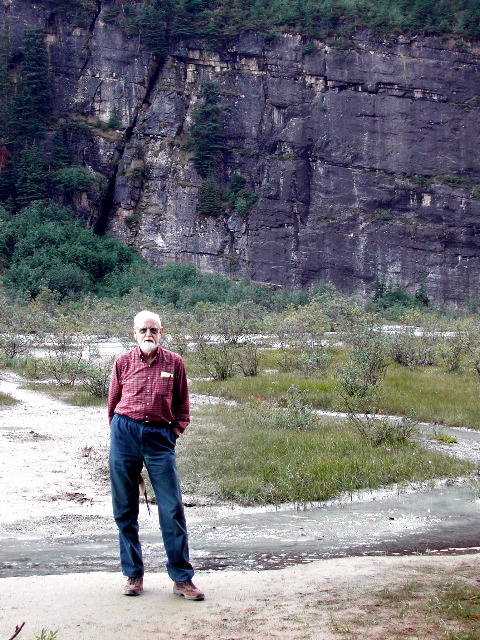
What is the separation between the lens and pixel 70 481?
9188 millimetres

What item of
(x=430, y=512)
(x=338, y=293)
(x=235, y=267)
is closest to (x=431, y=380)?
(x=430, y=512)

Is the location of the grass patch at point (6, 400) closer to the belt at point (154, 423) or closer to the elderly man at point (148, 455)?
the elderly man at point (148, 455)

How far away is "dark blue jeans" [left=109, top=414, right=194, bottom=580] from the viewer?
5258 millimetres

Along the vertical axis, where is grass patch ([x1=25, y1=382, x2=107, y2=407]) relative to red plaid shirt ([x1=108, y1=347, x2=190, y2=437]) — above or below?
below

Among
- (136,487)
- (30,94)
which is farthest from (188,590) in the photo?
(30,94)

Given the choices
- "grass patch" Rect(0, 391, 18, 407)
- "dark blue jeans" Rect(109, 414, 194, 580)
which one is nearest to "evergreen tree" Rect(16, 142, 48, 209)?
"grass patch" Rect(0, 391, 18, 407)

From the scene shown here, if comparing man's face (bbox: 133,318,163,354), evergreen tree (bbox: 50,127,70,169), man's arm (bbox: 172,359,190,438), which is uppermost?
evergreen tree (bbox: 50,127,70,169)

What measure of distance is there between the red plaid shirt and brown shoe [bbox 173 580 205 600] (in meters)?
0.95

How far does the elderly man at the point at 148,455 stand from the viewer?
207 inches

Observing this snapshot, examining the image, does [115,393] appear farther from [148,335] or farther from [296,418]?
[296,418]

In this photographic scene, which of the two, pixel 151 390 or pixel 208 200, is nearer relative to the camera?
pixel 151 390

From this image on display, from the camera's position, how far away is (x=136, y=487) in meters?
5.38

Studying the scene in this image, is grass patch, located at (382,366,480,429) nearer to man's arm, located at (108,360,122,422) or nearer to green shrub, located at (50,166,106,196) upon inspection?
man's arm, located at (108,360,122,422)

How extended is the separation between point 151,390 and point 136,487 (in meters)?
0.64
